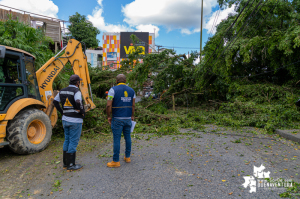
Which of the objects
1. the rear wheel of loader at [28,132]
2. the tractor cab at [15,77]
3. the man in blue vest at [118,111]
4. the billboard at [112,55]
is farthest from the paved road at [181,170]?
the billboard at [112,55]

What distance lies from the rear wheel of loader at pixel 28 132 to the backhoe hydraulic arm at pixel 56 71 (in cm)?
64

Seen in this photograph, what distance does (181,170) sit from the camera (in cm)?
427

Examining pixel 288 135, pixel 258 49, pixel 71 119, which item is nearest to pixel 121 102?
pixel 71 119

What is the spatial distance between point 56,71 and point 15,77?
1252 millimetres

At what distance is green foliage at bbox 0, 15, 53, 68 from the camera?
8.30 metres

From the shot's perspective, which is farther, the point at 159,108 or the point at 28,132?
the point at 159,108

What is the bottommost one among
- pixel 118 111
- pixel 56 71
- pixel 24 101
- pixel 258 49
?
pixel 118 111

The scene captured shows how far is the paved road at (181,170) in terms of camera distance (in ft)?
11.0

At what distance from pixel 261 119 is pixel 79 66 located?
740cm

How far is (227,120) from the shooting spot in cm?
945

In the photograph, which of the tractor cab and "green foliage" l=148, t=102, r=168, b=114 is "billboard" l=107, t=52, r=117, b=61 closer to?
"green foliage" l=148, t=102, r=168, b=114

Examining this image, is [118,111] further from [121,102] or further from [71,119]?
[71,119]

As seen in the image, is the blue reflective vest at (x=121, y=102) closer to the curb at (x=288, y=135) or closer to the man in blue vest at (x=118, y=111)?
the man in blue vest at (x=118, y=111)
